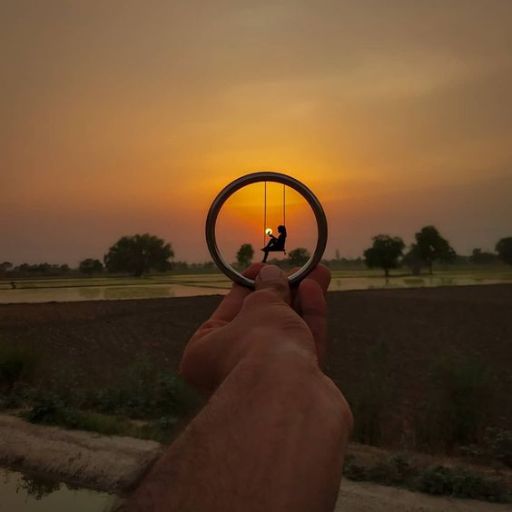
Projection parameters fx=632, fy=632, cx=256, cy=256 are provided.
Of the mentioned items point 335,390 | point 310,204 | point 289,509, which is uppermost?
point 310,204

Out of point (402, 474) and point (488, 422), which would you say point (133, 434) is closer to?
point (402, 474)

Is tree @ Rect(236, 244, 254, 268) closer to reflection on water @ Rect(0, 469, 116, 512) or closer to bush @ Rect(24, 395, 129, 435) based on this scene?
reflection on water @ Rect(0, 469, 116, 512)

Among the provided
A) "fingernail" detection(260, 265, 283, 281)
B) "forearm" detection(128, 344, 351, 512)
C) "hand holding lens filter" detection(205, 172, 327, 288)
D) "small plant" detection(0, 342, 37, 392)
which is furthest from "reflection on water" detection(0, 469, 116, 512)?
"forearm" detection(128, 344, 351, 512)

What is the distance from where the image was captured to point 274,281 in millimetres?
2348

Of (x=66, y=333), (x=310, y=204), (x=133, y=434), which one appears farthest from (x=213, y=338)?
(x=66, y=333)

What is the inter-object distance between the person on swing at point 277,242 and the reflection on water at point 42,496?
4.69 meters

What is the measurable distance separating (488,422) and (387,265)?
180ft

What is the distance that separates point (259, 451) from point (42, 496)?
21.3 feet

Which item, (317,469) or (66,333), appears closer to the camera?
(317,469)

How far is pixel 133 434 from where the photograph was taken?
877 centimetres

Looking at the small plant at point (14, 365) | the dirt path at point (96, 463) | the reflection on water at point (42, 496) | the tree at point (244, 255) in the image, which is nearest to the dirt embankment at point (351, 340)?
the small plant at point (14, 365)

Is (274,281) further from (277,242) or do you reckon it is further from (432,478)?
(432,478)

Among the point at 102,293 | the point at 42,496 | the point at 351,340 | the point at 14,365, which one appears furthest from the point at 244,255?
the point at 102,293

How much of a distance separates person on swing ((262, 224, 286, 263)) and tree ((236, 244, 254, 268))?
0.51 feet
